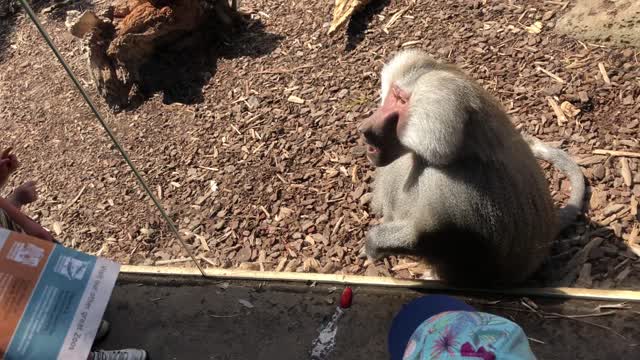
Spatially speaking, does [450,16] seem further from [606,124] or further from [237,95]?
[237,95]

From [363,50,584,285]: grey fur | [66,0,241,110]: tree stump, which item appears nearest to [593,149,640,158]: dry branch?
[363,50,584,285]: grey fur

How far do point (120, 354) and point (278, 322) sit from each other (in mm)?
977

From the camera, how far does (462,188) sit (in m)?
2.84

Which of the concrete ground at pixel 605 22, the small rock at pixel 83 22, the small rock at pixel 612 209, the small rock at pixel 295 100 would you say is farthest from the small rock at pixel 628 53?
the small rock at pixel 83 22

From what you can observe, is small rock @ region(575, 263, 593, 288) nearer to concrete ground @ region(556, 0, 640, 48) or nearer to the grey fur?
the grey fur

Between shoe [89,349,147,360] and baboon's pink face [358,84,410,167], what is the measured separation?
6.14ft

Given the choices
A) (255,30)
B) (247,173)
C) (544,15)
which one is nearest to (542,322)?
(247,173)

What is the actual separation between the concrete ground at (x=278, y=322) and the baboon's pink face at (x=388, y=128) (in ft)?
3.12

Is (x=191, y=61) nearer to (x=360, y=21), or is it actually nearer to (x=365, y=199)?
(x=360, y=21)

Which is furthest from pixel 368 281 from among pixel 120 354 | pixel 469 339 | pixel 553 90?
pixel 553 90

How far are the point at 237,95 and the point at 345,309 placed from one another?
2.67 m

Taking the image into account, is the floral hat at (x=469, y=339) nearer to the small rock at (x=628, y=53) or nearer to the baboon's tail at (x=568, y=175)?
the baboon's tail at (x=568, y=175)

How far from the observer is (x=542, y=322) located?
3.06m

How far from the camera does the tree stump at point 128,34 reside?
5.17m
